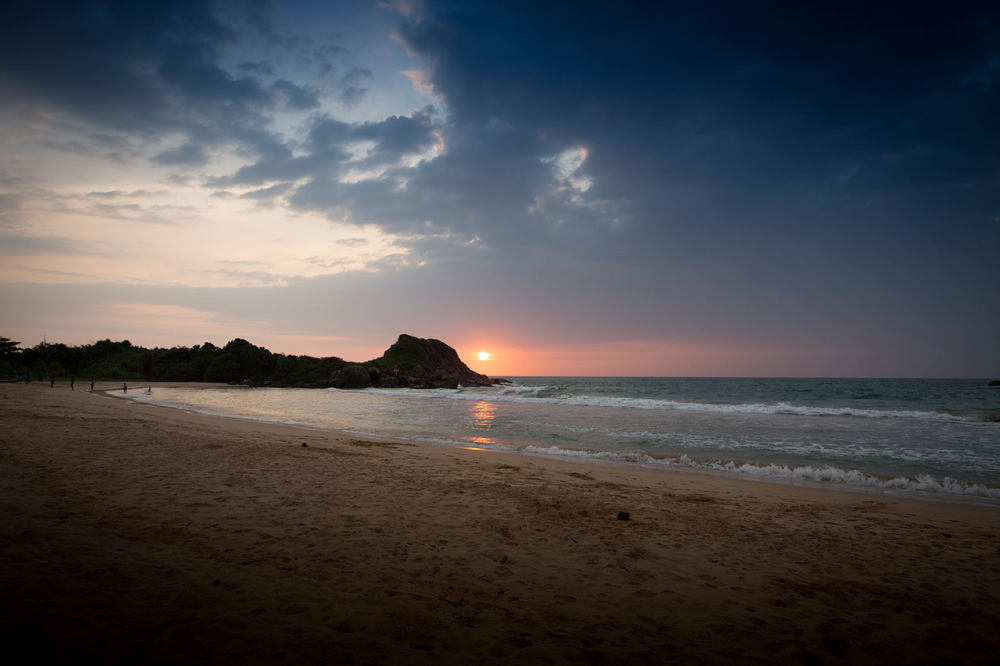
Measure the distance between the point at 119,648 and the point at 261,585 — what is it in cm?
131

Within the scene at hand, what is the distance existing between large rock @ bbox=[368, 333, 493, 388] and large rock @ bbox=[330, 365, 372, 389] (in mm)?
2278

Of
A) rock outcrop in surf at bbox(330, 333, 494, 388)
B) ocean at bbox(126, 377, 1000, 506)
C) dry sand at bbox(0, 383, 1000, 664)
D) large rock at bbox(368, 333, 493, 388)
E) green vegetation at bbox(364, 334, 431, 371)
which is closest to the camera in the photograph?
dry sand at bbox(0, 383, 1000, 664)

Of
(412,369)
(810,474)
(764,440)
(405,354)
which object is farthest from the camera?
(405,354)

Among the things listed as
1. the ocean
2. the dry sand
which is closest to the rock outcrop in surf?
the ocean

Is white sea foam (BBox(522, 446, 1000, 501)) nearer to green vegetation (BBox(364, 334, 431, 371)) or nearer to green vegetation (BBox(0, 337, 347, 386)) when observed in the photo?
green vegetation (BBox(0, 337, 347, 386))

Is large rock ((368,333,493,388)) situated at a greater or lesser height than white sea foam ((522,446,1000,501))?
greater

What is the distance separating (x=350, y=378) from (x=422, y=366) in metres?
14.6

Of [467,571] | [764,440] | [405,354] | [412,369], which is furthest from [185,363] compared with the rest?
[467,571]

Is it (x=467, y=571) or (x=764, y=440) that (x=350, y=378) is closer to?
(x=764, y=440)

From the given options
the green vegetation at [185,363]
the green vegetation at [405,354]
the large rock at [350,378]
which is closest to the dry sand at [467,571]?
the large rock at [350,378]

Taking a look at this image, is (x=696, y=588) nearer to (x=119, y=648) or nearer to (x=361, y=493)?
(x=119, y=648)

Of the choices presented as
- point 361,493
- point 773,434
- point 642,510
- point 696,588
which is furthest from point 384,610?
point 773,434

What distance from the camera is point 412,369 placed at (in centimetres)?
7650

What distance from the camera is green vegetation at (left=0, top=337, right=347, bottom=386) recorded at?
7300cm
